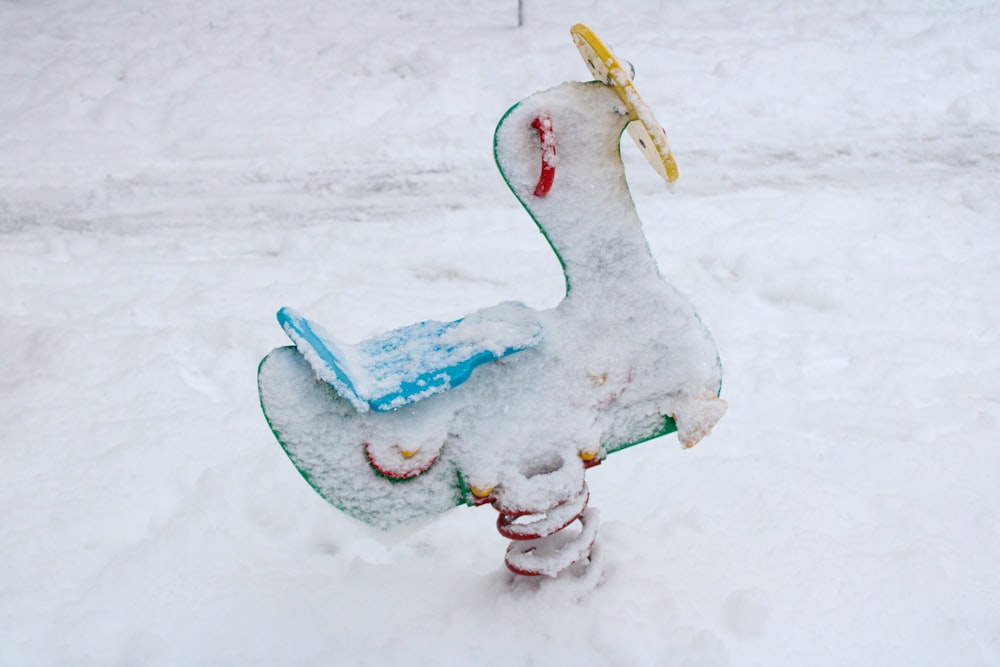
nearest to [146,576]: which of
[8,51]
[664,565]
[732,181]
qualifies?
[664,565]

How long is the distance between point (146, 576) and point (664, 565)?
1.29 m

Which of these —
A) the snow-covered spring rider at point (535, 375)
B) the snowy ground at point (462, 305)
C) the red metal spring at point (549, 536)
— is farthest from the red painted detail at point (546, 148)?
the snowy ground at point (462, 305)

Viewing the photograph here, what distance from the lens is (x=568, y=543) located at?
1.93 meters

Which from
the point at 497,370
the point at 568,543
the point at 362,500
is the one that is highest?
the point at 497,370

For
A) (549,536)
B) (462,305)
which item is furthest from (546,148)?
(462,305)

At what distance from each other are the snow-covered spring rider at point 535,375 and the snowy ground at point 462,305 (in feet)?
1.15

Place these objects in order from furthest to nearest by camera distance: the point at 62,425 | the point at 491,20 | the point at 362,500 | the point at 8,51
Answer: the point at 491,20 < the point at 8,51 < the point at 62,425 < the point at 362,500

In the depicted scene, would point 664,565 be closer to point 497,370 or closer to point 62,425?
point 497,370

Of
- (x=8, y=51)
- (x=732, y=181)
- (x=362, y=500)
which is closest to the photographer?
(x=362, y=500)

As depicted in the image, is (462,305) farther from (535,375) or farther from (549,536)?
(535,375)

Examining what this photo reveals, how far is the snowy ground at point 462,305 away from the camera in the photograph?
2.06m

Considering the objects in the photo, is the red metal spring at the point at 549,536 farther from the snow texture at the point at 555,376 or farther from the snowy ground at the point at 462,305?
the snowy ground at the point at 462,305

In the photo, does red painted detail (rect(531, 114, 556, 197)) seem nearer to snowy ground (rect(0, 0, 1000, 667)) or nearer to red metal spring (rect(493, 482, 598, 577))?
red metal spring (rect(493, 482, 598, 577))

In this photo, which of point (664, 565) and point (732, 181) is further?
point (732, 181)
